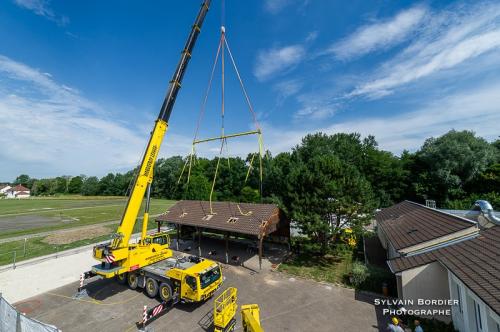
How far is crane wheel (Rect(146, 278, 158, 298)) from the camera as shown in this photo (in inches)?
508

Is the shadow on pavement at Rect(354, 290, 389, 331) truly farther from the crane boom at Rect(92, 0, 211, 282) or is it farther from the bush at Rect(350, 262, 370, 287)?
the crane boom at Rect(92, 0, 211, 282)

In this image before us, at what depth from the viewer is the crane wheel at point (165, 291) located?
1229 centimetres

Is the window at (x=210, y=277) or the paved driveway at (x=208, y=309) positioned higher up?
the window at (x=210, y=277)

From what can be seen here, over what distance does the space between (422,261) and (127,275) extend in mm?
16579

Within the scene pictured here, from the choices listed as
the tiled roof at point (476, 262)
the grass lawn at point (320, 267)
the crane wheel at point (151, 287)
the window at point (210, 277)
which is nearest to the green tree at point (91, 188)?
the crane wheel at point (151, 287)

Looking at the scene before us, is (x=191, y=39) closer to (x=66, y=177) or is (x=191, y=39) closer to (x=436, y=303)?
(x=436, y=303)

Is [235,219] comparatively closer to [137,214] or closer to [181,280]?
[181,280]

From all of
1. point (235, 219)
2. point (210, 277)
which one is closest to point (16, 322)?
point (210, 277)

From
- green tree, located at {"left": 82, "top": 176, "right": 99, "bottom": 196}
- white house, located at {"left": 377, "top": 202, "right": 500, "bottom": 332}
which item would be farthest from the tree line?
green tree, located at {"left": 82, "top": 176, "right": 99, "bottom": 196}

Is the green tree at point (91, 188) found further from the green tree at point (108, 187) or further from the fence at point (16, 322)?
the fence at point (16, 322)

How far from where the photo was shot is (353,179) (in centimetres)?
1825

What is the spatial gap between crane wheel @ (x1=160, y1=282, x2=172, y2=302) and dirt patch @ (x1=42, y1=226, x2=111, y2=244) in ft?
60.7

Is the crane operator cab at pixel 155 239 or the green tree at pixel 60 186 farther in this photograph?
the green tree at pixel 60 186

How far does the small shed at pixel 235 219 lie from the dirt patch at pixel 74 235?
1086cm
